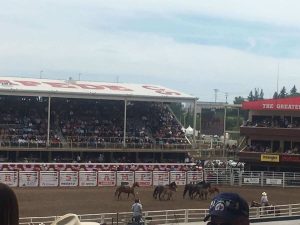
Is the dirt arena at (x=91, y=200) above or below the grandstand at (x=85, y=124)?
below

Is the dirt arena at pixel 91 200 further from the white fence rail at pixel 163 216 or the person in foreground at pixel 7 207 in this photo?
the person in foreground at pixel 7 207

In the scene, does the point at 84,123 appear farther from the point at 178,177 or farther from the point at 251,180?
the point at 251,180

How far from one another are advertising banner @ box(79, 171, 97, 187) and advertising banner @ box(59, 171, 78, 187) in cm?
33

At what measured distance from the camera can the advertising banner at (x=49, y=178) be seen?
1411 inches

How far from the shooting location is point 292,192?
37.8 metres

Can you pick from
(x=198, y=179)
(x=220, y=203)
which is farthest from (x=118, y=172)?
(x=220, y=203)

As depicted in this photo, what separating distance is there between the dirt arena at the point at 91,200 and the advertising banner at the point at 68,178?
1138 millimetres

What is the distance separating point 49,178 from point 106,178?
147 inches

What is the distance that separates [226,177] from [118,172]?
7846 mm

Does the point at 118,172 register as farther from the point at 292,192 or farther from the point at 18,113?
the point at 18,113

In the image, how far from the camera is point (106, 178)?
3775 cm

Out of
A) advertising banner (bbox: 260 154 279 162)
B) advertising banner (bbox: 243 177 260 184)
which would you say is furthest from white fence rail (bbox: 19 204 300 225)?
advertising banner (bbox: 260 154 279 162)

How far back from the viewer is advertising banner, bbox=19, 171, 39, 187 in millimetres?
35188

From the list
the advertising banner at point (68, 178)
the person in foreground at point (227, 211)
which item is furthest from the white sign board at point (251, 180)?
the person in foreground at point (227, 211)
